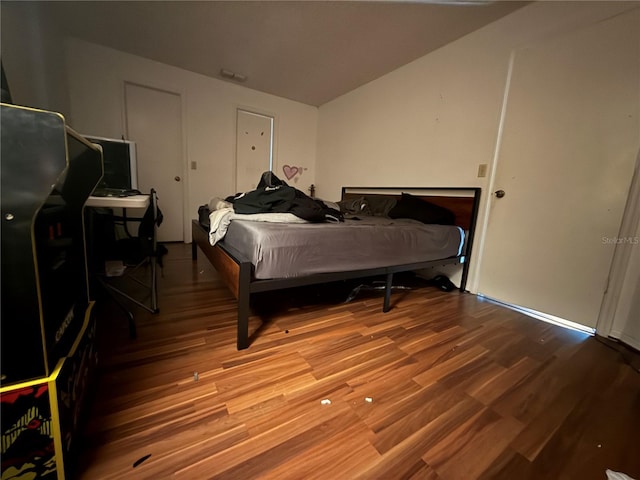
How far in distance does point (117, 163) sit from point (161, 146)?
4.76 ft

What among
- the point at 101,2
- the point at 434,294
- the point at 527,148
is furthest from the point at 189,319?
the point at 101,2

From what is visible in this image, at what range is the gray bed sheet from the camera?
1.29 meters

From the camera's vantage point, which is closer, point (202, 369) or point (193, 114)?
point (202, 369)

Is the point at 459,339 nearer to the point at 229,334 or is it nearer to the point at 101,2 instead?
the point at 229,334

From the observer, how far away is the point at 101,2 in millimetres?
2209

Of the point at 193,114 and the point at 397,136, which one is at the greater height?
the point at 193,114

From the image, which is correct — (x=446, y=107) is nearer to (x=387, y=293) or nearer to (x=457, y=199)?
(x=457, y=199)

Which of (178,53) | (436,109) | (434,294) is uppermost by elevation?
(178,53)

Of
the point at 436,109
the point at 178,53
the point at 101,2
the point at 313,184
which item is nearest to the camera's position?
the point at 101,2

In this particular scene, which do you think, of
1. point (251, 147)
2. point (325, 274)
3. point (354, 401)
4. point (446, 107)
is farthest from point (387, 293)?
point (251, 147)

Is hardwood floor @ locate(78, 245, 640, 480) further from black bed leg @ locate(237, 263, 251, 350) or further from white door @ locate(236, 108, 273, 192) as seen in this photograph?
white door @ locate(236, 108, 273, 192)

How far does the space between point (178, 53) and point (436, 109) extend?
298 centimetres

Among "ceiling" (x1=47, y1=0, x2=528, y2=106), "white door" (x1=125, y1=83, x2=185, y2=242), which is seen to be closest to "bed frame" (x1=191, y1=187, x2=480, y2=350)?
"white door" (x1=125, y1=83, x2=185, y2=242)

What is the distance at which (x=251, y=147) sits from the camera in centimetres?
407
